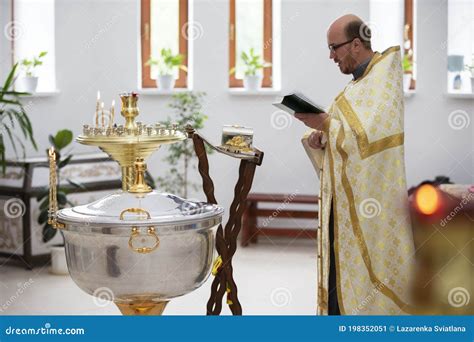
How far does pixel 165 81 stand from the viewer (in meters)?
8.68

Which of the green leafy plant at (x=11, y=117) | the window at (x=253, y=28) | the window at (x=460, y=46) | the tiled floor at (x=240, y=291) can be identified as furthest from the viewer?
the window at (x=253, y=28)

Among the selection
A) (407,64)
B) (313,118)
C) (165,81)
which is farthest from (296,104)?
(165,81)

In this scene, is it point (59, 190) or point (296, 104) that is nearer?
point (296, 104)

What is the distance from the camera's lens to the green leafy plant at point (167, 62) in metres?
8.66

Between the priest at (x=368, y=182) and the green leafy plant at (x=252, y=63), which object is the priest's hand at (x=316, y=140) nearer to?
the priest at (x=368, y=182)

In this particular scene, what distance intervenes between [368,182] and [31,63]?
485 cm

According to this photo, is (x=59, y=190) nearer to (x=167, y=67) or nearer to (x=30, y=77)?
(x=30, y=77)

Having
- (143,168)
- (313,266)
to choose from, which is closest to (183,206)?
(143,168)

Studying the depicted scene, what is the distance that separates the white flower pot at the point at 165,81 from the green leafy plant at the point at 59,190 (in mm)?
1846

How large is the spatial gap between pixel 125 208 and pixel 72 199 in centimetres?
384

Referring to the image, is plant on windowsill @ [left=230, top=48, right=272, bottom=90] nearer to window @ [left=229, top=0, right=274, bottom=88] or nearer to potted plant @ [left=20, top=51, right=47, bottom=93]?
window @ [left=229, top=0, right=274, bottom=88]

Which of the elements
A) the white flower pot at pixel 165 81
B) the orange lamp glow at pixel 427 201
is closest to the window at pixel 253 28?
the white flower pot at pixel 165 81

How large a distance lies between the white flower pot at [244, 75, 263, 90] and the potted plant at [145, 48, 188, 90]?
0.59 meters

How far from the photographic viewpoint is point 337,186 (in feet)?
13.4
